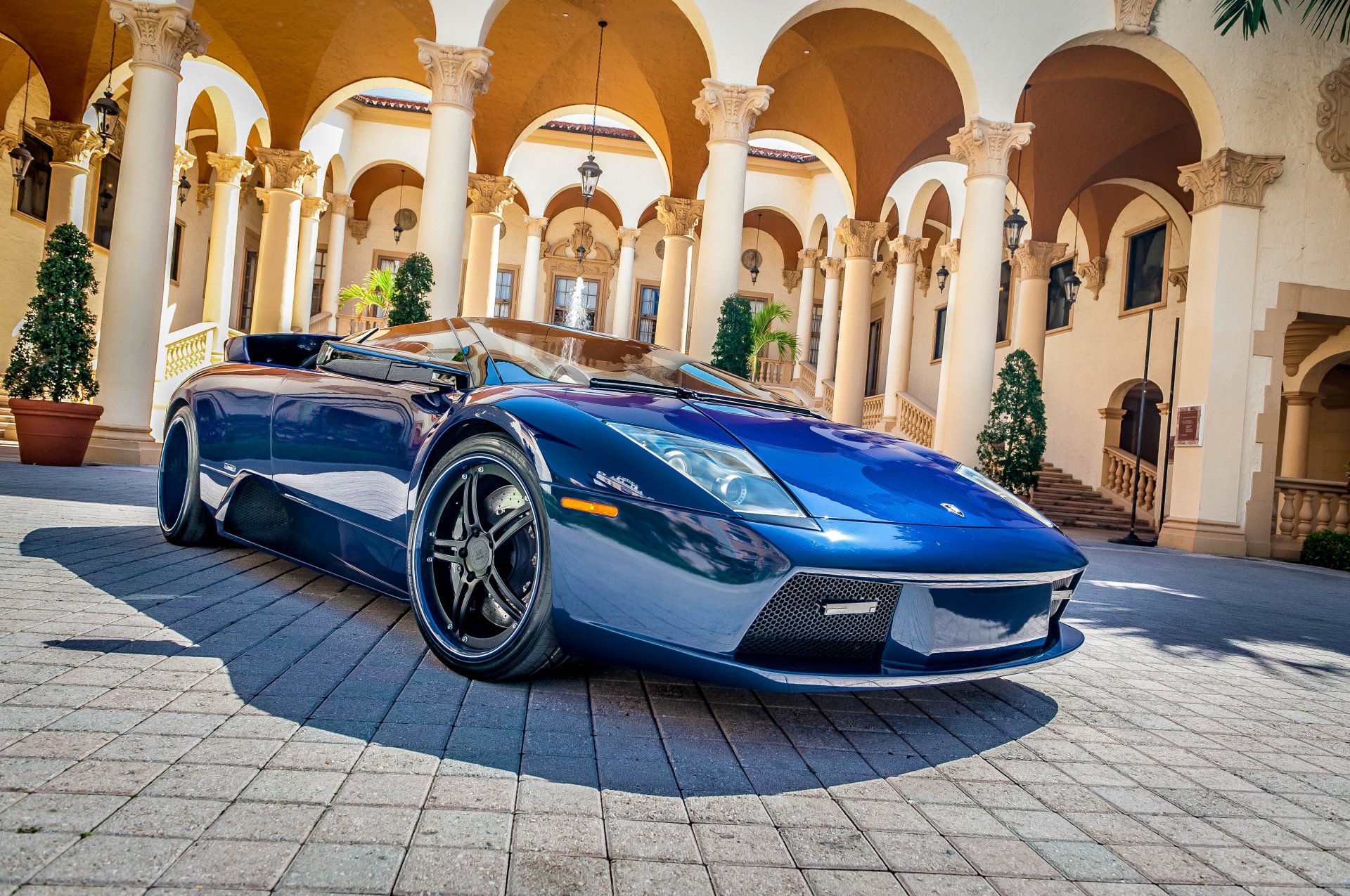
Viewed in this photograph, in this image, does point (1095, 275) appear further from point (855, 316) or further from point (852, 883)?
point (852, 883)

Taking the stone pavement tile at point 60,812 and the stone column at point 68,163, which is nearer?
the stone pavement tile at point 60,812

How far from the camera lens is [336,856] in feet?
4.67

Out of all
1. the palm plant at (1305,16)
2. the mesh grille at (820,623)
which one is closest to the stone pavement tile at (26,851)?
the mesh grille at (820,623)

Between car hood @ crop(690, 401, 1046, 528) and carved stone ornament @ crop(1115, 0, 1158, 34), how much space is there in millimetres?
12172

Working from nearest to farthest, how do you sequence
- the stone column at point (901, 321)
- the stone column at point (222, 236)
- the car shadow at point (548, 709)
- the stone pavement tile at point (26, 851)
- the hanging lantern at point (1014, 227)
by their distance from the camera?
the stone pavement tile at point (26, 851), the car shadow at point (548, 709), the hanging lantern at point (1014, 227), the stone column at point (222, 236), the stone column at point (901, 321)

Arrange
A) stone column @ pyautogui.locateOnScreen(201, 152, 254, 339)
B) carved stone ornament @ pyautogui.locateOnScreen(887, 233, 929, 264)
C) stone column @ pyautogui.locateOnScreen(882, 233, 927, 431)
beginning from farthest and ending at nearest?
carved stone ornament @ pyautogui.locateOnScreen(887, 233, 929, 264) → stone column @ pyautogui.locateOnScreen(882, 233, 927, 431) → stone column @ pyautogui.locateOnScreen(201, 152, 254, 339)

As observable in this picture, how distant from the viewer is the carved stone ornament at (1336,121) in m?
12.3

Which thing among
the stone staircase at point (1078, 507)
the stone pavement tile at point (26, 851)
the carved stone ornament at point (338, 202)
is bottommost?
the stone pavement tile at point (26, 851)

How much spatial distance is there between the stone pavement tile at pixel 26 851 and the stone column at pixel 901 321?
19832mm

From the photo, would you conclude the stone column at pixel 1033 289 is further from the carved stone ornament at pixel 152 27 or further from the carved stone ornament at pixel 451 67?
the carved stone ornament at pixel 152 27

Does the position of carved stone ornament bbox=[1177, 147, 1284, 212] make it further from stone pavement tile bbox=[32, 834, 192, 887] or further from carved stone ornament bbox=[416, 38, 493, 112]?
stone pavement tile bbox=[32, 834, 192, 887]

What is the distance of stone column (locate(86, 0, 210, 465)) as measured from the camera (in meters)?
10.5

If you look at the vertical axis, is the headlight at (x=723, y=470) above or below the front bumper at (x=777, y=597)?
above

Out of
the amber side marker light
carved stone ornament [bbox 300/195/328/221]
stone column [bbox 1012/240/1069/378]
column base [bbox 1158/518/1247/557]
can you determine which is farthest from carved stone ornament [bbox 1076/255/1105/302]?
the amber side marker light
